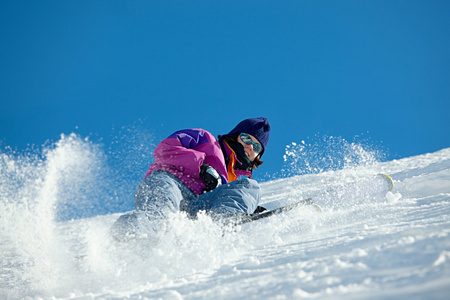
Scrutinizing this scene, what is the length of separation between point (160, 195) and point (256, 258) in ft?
3.66

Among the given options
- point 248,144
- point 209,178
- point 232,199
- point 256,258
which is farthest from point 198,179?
point 256,258

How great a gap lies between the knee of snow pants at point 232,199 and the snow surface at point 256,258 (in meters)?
0.16

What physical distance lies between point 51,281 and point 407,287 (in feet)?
5.13

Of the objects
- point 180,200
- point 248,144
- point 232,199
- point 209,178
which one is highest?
point 248,144

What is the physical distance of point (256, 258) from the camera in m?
1.36

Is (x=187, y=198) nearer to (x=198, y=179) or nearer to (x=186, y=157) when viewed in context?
(x=198, y=179)

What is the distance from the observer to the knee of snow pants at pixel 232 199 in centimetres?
223

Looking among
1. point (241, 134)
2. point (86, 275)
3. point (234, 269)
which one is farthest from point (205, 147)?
point (234, 269)

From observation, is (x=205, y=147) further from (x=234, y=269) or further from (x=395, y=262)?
(x=395, y=262)

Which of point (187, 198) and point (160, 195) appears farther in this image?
point (187, 198)

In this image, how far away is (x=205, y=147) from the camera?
314 cm

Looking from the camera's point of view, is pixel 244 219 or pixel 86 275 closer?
pixel 86 275

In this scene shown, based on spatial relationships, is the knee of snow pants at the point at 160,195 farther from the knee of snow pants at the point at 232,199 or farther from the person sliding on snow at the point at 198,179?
the knee of snow pants at the point at 232,199

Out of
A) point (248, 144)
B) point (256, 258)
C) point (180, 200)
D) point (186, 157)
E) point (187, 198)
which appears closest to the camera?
point (256, 258)
